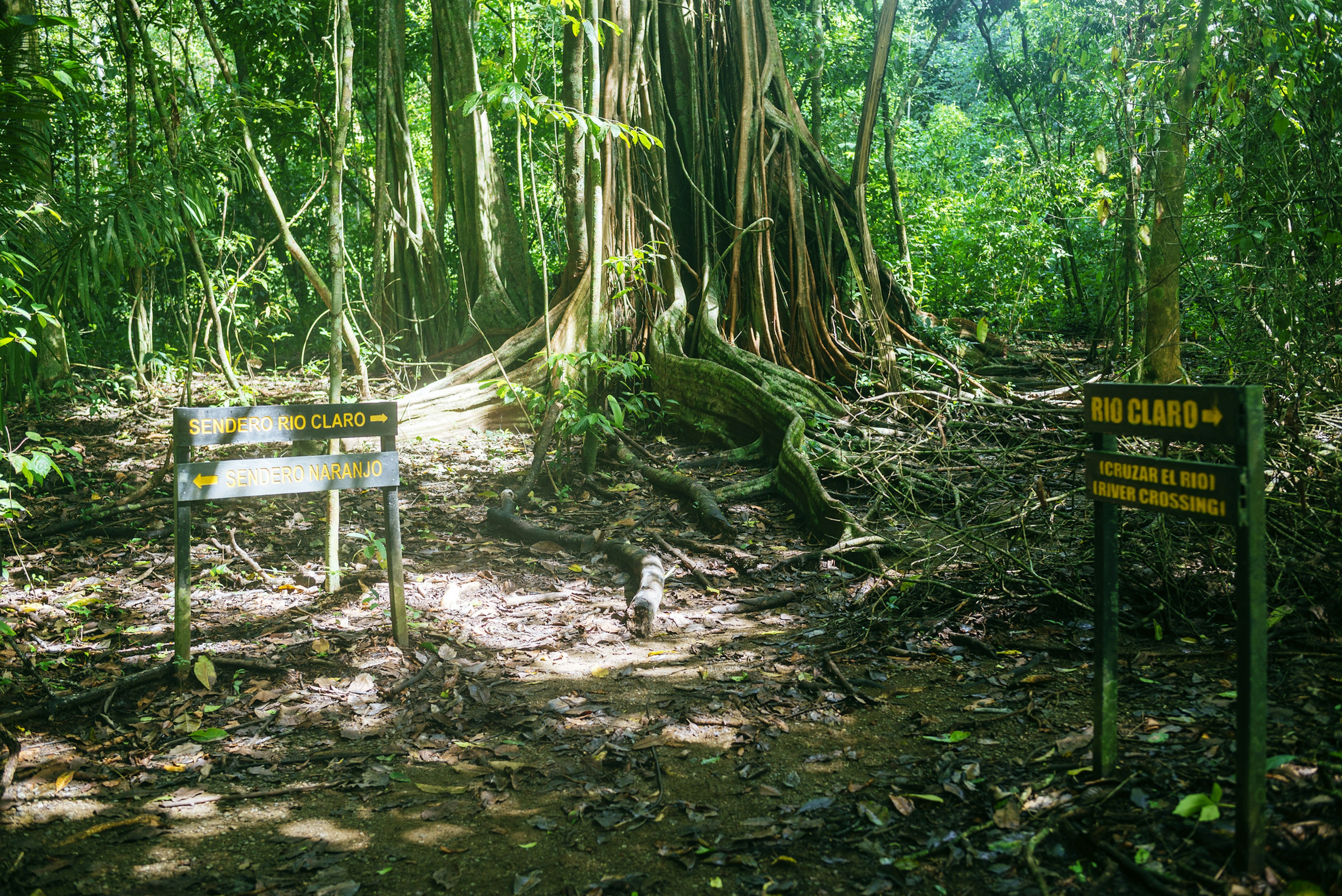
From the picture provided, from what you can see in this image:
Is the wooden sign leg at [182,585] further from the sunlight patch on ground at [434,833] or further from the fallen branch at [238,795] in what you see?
the sunlight patch on ground at [434,833]

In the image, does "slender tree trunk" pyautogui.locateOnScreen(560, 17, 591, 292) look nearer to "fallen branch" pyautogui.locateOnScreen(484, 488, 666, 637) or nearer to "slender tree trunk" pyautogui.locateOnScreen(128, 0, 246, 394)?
"fallen branch" pyautogui.locateOnScreen(484, 488, 666, 637)

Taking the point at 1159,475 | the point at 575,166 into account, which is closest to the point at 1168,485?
the point at 1159,475

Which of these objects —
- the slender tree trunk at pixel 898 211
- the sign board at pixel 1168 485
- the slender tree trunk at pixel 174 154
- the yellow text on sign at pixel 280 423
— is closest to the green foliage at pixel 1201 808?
the sign board at pixel 1168 485

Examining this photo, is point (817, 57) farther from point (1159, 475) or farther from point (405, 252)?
point (1159, 475)

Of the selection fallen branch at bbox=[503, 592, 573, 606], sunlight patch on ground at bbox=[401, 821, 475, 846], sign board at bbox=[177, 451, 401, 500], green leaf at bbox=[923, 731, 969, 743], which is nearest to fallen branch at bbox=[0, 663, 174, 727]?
sign board at bbox=[177, 451, 401, 500]

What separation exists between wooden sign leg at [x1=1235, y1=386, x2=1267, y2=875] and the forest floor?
13 centimetres

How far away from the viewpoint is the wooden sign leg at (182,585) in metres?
3.32

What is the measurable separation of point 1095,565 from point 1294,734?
2.51 feet

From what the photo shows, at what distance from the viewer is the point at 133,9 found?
570 centimetres

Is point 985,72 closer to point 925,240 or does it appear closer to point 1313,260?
point 925,240

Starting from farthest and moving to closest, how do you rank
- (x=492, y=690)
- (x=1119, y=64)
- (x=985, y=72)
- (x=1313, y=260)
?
(x=985, y=72) < (x=1119, y=64) < (x=1313, y=260) < (x=492, y=690)

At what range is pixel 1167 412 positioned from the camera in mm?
2166

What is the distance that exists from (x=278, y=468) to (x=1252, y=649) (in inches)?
131

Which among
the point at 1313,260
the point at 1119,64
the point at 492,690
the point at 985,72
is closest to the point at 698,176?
the point at 1119,64
